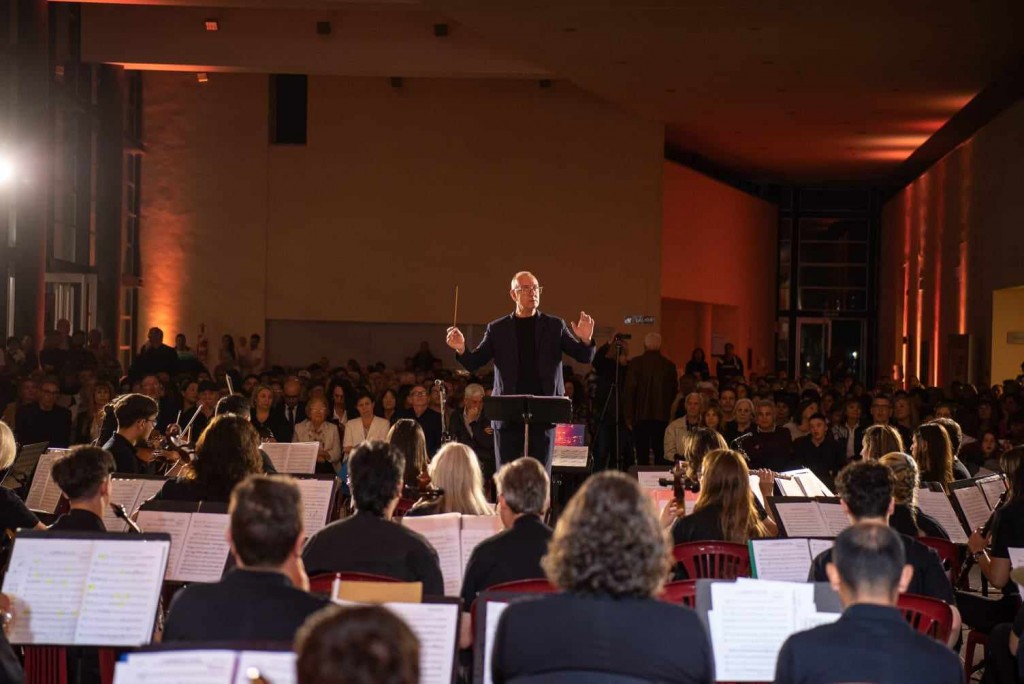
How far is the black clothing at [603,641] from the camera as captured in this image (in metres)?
2.79

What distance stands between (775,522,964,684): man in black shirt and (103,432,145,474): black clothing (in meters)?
4.51

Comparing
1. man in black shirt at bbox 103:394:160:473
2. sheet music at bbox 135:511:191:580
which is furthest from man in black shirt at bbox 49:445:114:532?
man in black shirt at bbox 103:394:160:473

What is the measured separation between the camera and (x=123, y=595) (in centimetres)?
384

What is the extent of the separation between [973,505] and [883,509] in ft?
6.32

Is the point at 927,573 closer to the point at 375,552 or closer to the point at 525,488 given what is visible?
the point at 525,488

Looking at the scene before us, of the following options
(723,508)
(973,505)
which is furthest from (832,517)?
(973,505)

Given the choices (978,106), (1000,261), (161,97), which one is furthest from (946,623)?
(161,97)

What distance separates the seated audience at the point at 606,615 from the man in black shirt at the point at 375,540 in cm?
125

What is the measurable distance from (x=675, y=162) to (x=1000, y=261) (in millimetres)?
7073

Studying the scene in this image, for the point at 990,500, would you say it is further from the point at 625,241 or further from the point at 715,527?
the point at 625,241

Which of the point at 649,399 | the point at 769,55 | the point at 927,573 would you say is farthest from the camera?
the point at 769,55

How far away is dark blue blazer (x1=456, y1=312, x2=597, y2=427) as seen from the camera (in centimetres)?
763

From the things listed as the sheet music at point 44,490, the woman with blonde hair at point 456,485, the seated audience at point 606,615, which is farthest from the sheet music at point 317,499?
the seated audience at point 606,615

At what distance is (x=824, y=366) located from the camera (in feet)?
93.2
